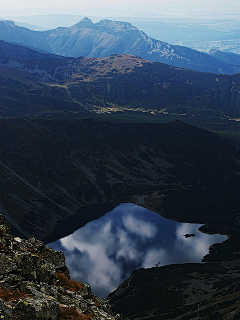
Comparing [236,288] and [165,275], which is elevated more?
[236,288]

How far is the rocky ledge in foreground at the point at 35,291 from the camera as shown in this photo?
129ft

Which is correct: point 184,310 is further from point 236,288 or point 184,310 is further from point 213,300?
point 236,288

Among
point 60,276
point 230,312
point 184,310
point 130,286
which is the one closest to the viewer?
point 60,276

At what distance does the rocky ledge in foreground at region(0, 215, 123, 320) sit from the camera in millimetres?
39281

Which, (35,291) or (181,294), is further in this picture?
(181,294)

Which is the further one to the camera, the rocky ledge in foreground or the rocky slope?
the rocky slope

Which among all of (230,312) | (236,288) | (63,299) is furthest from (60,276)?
(236,288)

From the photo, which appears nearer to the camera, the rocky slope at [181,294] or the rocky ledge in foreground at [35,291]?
the rocky ledge in foreground at [35,291]

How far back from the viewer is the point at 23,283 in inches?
1908

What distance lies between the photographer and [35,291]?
153 feet

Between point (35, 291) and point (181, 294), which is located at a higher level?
point (35, 291)

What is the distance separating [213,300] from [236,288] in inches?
687

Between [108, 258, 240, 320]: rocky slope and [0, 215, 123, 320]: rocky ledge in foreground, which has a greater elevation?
[0, 215, 123, 320]: rocky ledge in foreground

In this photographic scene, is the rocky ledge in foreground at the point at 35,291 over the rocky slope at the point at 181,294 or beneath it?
over
